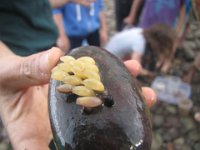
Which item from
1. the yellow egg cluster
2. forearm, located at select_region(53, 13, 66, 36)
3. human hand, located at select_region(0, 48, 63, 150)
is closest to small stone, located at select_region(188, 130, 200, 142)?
forearm, located at select_region(53, 13, 66, 36)

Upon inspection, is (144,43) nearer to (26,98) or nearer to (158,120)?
(158,120)

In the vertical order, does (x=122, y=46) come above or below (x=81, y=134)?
below

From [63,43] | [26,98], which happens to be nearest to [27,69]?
[26,98]

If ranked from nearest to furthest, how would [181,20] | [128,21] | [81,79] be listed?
1. [81,79]
2. [181,20]
3. [128,21]

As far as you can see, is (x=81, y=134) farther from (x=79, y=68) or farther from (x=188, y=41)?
(x=188, y=41)

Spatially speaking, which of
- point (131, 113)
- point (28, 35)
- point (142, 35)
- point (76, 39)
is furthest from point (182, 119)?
point (131, 113)

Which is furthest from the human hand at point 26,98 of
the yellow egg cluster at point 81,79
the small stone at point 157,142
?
the small stone at point 157,142
